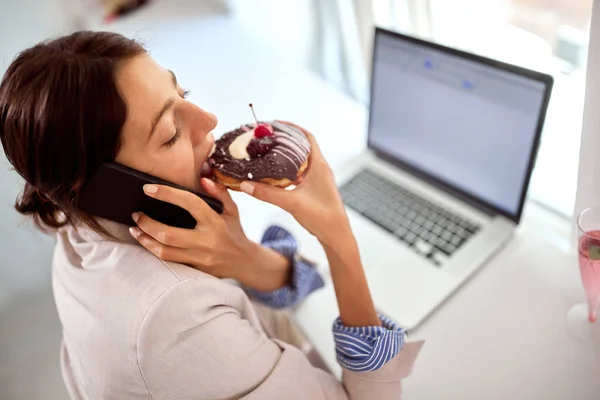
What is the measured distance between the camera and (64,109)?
0.60 m

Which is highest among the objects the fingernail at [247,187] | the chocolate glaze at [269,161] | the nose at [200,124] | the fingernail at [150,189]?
the nose at [200,124]

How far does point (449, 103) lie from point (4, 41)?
170 centimetres

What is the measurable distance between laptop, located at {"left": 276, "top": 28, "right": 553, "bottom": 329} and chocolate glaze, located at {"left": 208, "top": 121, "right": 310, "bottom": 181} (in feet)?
0.95

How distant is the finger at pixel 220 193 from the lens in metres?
0.81

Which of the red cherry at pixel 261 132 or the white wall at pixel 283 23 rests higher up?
the red cherry at pixel 261 132

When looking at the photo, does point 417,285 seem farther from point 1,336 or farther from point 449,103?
point 1,336

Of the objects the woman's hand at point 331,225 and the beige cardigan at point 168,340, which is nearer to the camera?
the beige cardigan at point 168,340

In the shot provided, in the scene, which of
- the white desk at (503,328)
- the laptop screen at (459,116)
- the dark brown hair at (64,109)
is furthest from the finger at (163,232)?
the laptop screen at (459,116)

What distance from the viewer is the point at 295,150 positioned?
853mm

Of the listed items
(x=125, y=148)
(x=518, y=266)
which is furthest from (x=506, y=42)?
(x=125, y=148)

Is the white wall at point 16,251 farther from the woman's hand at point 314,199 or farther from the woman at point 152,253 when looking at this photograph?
the woman's hand at point 314,199

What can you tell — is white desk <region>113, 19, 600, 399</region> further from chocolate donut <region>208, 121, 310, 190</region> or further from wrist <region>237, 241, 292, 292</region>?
chocolate donut <region>208, 121, 310, 190</region>

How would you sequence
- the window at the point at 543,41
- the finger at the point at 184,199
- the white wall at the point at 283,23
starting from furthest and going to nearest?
1. the white wall at the point at 283,23
2. the window at the point at 543,41
3. the finger at the point at 184,199

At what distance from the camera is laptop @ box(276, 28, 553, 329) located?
3.01 ft
